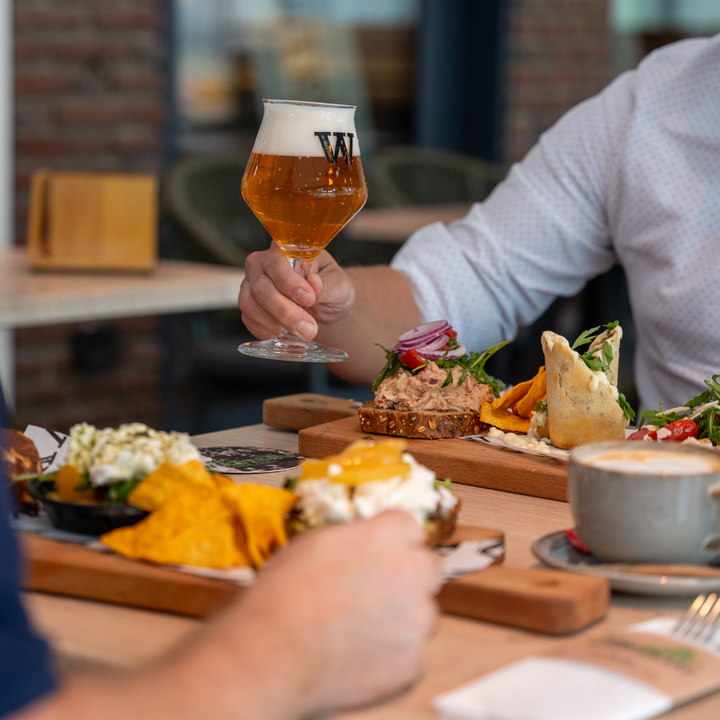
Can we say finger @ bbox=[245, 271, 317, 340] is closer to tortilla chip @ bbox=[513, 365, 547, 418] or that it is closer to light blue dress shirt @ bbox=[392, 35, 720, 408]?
tortilla chip @ bbox=[513, 365, 547, 418]

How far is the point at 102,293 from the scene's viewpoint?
212 cm

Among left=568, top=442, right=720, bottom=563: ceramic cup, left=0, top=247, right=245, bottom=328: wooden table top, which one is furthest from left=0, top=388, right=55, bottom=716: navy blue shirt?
left=0, top=247, right=245, bottom=328: wooden table top

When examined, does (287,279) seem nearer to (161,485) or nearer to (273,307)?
(273,307)

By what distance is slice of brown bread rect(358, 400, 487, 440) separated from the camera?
121 cm

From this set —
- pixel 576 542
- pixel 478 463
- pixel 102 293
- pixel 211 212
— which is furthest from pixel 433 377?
pixel 211 212

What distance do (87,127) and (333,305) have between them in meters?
2.40

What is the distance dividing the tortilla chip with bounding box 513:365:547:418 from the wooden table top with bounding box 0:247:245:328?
1110 mm

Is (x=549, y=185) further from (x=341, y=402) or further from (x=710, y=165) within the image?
(x=341, y=402)

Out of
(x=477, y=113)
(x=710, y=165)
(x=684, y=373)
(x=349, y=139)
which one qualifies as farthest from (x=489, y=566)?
(x=477, y=113)

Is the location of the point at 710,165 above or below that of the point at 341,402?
above

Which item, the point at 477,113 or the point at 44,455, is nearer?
the point at 44,455

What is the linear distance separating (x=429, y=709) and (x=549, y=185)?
1.37 meters

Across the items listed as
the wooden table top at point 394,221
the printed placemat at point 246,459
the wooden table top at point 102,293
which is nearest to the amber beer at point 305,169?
the printed placemat at point 246,459

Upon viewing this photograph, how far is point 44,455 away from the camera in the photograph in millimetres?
1024
